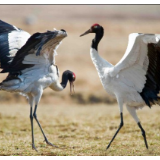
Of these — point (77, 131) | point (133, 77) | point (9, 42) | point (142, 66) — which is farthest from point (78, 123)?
point (142, 66)

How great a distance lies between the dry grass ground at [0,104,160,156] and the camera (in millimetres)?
7177

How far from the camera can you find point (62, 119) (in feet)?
35.5

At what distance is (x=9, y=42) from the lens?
841 cm

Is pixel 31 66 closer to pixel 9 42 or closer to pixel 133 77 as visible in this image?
pixel 9 42

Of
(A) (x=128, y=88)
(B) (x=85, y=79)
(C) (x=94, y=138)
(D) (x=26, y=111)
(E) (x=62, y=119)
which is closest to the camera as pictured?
(A) (x=128, y=88)

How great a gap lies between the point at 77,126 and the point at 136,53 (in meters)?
3.51

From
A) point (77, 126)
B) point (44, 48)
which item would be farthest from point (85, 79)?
point (44, 48)

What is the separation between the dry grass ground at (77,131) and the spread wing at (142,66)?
3.39 ft

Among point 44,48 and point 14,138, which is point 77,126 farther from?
point 44,48

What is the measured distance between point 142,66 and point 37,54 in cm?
177

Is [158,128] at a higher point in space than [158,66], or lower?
lower

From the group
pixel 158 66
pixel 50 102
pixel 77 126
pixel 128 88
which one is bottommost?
pixel 50 102

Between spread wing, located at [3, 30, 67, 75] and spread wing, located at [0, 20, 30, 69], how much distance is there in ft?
0.92

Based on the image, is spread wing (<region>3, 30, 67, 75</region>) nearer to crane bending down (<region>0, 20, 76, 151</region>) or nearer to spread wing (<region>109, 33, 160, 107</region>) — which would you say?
crane bending down (<region>0, 20, 76, 151</region>)
